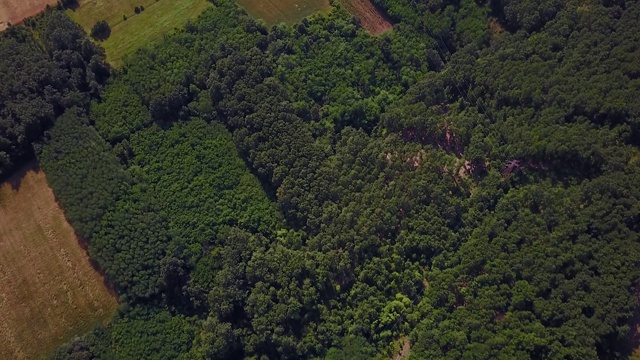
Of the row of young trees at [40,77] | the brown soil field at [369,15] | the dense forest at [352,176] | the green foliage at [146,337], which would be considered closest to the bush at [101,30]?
the row of young trees at [40,77]

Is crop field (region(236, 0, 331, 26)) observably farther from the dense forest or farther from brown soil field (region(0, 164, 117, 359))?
brown soil field (region(0, 164, 117, 359))

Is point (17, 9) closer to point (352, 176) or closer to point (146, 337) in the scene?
point (146, 337)

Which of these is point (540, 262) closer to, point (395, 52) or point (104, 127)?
point (395, 52)

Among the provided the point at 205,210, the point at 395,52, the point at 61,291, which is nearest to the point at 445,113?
the point at 395,52

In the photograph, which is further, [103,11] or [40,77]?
[103,11]

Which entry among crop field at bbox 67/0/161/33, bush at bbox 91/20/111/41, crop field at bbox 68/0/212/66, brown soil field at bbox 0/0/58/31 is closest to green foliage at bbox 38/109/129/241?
crop field at bbox 68/0/212/66

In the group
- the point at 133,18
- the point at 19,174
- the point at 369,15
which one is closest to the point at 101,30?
the point at 133,18

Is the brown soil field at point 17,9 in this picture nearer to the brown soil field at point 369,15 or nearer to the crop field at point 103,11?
the crop field at point 103,11
